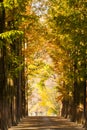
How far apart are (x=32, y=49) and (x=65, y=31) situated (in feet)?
51.8

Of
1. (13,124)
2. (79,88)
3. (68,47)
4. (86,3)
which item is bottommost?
(13,124)

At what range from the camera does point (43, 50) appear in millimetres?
53781

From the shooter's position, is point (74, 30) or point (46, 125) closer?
point (74, 30)

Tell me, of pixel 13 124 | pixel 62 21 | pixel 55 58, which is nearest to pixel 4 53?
pixel 62 21

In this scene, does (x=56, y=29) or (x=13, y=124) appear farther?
(x=13, y=124)

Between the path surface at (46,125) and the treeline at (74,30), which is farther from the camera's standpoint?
the path surface at (46,125)

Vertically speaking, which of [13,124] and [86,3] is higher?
[86,3]

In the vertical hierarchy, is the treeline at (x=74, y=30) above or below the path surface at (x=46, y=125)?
above

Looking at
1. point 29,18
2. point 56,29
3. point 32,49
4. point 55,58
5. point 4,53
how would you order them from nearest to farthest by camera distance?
point 29,18, point 4,53, point 56,29, point 32,49, point 55,58

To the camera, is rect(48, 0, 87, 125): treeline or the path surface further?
the path surface

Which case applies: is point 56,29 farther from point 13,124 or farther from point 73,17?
point 13,124

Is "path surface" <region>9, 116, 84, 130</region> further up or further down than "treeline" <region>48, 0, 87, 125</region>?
further down

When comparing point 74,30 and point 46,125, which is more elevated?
point 74,30

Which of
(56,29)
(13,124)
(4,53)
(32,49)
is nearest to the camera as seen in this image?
(4,53)
